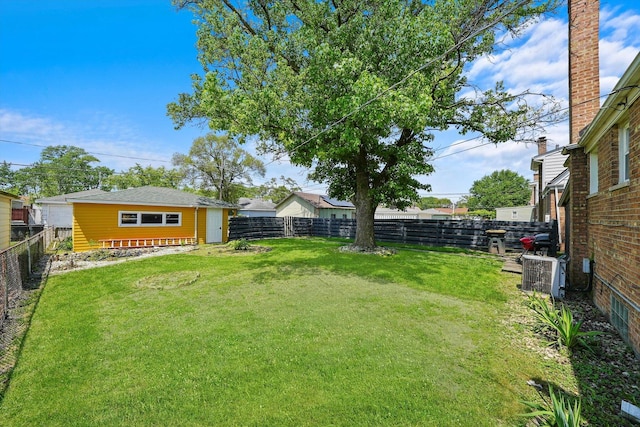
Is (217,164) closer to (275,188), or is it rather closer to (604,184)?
(275,188)

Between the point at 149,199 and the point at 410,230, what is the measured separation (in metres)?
14.2

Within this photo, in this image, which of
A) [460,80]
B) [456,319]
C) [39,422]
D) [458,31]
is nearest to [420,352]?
[456,319]

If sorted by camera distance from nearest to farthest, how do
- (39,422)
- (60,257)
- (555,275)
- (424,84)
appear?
(39,422), (555,275), (424,84), (60,257)

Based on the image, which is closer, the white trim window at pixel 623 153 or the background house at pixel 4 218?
the white trim window at pixel 623 153

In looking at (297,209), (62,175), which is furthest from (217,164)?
(62,175)

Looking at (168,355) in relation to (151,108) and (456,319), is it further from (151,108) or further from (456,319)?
(151,108)

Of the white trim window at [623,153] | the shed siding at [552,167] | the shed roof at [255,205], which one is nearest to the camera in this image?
the white trim window at [623,153]

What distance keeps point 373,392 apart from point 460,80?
38.8ft

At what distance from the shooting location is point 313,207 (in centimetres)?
2892

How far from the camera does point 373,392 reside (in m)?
2.78

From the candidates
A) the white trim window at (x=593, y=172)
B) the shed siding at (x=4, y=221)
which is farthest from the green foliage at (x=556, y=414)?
the shed siding at (x=4, y=221)

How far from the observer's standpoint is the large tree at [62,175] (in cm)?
4525

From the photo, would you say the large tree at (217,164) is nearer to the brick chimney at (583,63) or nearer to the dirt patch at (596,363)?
the brick chimney at (583,63)

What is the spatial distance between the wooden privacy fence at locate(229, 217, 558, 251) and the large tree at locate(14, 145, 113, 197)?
4088 cm
